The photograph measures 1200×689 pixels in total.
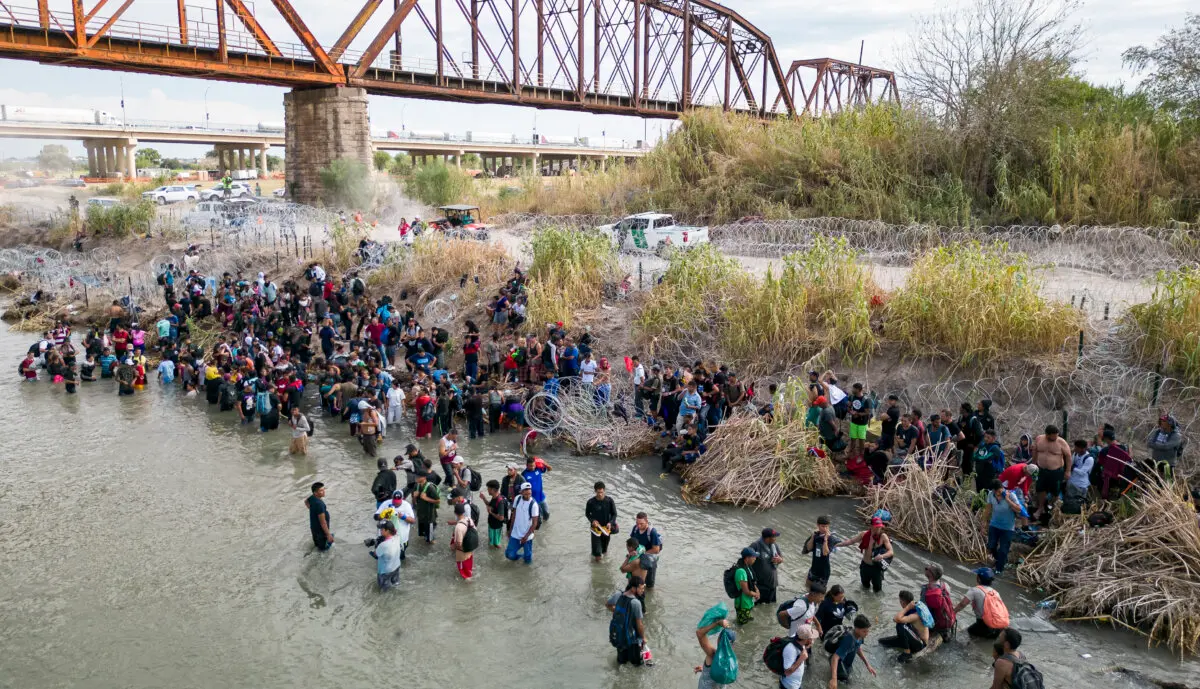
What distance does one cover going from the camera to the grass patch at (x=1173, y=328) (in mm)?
12844

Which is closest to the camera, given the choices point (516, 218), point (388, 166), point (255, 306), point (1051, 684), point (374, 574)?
point (1051, 684)

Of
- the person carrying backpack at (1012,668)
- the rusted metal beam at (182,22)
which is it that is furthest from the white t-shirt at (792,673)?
the rusted metal beam at (182,22)

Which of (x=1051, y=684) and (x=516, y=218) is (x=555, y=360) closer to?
(x=1051, y=684)

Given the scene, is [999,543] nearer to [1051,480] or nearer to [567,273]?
[1051,480]

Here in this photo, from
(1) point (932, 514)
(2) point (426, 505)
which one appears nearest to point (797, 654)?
(1) point (932, 514)

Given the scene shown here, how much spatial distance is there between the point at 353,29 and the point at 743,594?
1558 inches

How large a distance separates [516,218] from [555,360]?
20.0m

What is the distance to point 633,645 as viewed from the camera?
858cm

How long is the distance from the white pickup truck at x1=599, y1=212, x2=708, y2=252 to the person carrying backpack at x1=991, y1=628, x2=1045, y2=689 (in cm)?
1883

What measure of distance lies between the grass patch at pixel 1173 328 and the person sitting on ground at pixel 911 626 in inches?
297

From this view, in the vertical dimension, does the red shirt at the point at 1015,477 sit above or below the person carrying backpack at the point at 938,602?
above

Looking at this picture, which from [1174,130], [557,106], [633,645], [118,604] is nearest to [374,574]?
[118,604]

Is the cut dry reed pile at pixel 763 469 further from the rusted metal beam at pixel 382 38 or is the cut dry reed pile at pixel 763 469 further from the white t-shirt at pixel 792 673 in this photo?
the rusted metal beam at pixel 382 38

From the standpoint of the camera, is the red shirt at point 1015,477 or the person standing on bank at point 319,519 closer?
the red shirt at point 1015,477
